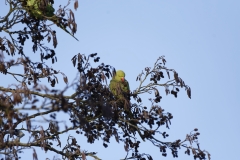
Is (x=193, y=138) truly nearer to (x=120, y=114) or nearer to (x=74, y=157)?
(x=120, y=114)

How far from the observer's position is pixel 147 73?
743cm

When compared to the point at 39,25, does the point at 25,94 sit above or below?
below

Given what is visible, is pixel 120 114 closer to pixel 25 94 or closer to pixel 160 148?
pixel 160 148

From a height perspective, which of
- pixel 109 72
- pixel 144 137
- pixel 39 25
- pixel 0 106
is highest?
pixel 39 25

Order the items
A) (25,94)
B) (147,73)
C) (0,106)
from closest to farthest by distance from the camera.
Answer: (0,106) → (25,94) → (147,73)

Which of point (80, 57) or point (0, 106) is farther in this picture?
point (80, 57)

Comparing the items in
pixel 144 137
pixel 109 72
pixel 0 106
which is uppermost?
pixel 109 72

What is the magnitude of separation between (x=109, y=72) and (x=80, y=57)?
0.39 meters

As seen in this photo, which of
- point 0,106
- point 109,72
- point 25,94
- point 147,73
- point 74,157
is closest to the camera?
point 0,106

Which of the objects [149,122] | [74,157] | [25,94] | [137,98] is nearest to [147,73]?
[137,98]

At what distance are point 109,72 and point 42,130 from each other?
3.45ft

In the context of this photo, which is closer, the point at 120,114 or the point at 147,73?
the point at 120,114

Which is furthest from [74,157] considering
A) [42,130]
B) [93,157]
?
[42,130]

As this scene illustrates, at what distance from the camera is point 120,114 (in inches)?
272
